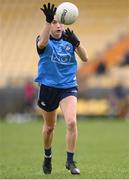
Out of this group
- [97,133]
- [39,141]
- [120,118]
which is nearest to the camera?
[39,141]

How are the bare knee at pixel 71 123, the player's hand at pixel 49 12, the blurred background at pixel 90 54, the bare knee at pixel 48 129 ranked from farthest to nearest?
the blurred background at pixel 90 54, the bare knee at pixel 48 129, the bare knee at pixel 71 123, the player's hand at pixel 49 12

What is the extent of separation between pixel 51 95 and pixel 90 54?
66.1ft

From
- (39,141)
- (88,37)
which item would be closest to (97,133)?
(39,141)

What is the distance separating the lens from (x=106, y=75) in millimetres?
29062

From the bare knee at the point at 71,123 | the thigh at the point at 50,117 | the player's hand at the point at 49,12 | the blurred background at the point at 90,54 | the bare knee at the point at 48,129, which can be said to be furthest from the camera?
the blurred background at the point at 90,54

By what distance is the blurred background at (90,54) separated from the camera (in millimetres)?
28250

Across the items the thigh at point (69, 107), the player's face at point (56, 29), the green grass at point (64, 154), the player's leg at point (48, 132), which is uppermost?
the player's face at point (56, 29)

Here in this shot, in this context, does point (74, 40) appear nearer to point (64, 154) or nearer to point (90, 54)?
point (64, 154)

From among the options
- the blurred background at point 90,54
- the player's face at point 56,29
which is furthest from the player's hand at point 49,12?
the blurred background at point 90,54

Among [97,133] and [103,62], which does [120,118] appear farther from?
[97,133]

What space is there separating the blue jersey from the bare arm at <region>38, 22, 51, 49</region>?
0.13m

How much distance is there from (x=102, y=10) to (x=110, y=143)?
14713mm

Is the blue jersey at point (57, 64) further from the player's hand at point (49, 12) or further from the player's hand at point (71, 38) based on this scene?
the player's hand at point (49, 12)

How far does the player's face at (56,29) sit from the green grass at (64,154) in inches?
72.1
